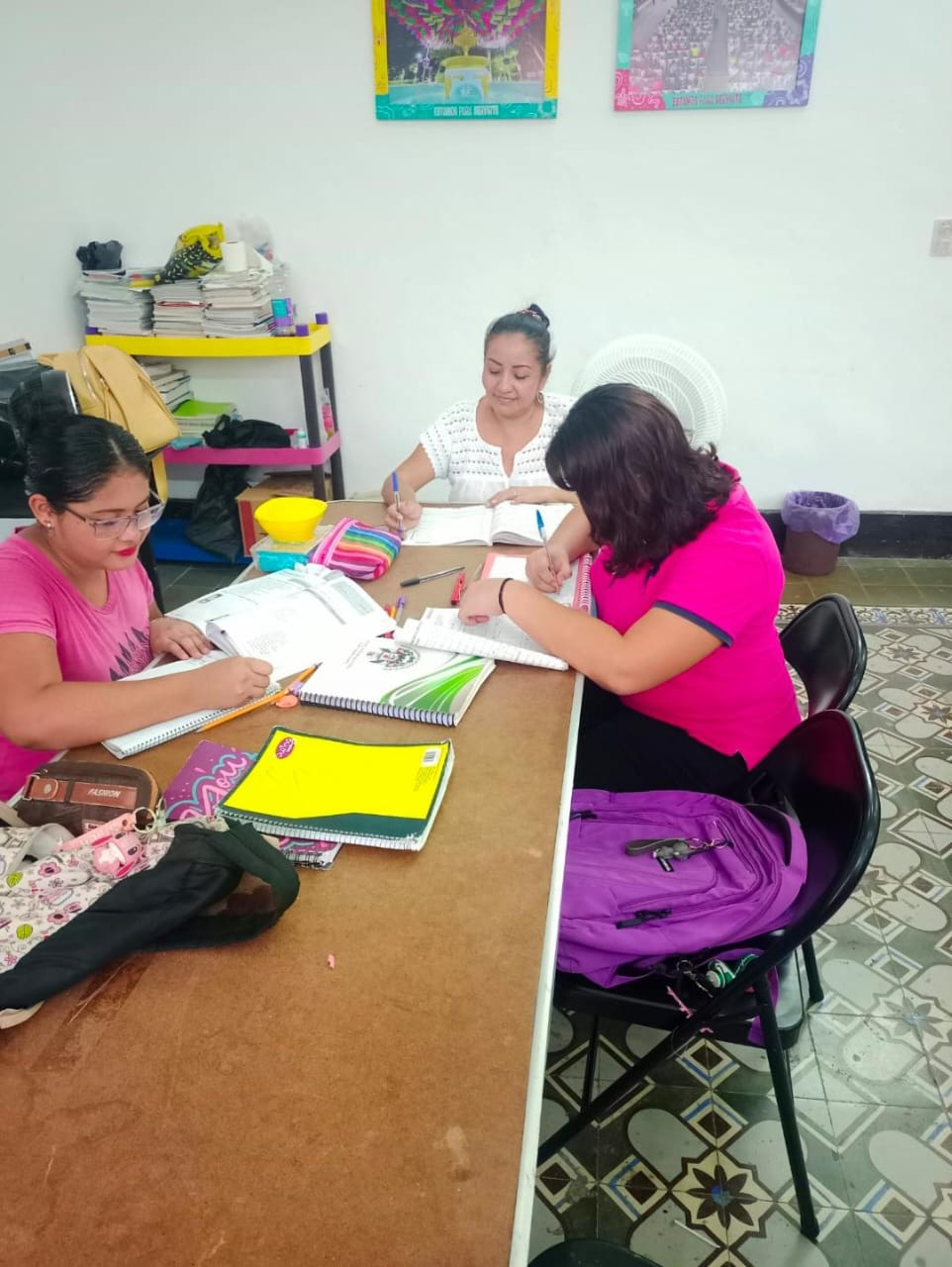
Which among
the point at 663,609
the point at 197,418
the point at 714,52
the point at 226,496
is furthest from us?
the point at 226,496

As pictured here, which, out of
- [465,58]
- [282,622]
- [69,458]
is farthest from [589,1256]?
[465,58]

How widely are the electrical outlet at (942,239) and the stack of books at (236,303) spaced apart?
2553mm

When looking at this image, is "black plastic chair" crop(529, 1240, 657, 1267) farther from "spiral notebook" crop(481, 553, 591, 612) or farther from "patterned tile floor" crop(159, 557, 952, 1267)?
"spiral notebook" crop(481, 553, 591, 612)

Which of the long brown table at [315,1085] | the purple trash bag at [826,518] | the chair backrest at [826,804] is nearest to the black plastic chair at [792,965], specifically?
the chair backrest at [826,804]

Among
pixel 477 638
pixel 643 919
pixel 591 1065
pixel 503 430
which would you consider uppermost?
pixel 503 430

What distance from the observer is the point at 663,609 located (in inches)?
53.3

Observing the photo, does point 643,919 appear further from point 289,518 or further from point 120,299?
point 120,299

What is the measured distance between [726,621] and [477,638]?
0.41 metres

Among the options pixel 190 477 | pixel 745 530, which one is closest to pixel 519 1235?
pixel 745 530

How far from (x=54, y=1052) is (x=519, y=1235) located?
0.45m

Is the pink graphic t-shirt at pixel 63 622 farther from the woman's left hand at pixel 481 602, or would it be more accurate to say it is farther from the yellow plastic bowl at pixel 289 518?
the woman's left hand at pixel 481 602

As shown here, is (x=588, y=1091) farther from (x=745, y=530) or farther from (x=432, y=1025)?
(x=745, y=530)

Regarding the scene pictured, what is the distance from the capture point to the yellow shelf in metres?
3.31

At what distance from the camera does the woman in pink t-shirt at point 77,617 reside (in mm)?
1201
